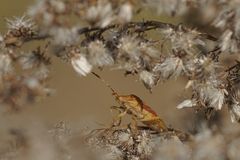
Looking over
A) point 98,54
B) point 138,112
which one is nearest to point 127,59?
point 98,54

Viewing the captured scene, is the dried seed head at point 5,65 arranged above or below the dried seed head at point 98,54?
above

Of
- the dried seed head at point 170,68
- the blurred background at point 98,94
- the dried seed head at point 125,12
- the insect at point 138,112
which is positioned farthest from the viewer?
the blurred background at point 98,94

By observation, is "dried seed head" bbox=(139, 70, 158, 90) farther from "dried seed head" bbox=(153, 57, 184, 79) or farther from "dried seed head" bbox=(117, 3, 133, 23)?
"dried seed head" bbox=(117, 3, 133, 23)

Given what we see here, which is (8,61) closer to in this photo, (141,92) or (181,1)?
(181,1)

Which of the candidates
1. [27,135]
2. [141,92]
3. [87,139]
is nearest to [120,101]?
[87,139]

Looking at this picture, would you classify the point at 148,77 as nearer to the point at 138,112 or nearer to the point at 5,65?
the point at 138,112

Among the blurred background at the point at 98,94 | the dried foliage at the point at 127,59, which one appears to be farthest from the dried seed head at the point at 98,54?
the blurred background at the point at 98,94

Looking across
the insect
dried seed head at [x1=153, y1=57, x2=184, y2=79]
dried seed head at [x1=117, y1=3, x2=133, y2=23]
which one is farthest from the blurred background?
dried seed head at [x1=117, y1=3, x2=133, y2=23]

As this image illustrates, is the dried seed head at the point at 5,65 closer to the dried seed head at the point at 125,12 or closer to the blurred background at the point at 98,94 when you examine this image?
the dried seed head at the point at 125,12
